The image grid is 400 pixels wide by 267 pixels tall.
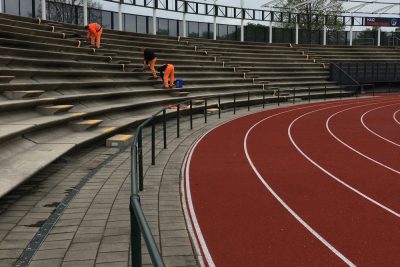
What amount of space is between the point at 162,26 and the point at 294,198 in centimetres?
3794

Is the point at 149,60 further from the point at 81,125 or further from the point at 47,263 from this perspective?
the point at 47,263

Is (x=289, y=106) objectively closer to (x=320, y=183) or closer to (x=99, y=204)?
(x=320, y=183)

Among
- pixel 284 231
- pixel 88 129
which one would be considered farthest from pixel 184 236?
pixel 88 129

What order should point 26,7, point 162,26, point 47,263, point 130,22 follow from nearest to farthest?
point 47,263
point 26,7
point 130,22
point 162,26

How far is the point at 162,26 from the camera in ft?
142

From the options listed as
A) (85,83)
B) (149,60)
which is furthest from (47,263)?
(149,60)

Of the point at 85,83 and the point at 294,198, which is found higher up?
the point at 85,83

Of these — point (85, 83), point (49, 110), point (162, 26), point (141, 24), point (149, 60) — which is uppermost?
point (162, 26)

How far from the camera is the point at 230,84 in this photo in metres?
27.4

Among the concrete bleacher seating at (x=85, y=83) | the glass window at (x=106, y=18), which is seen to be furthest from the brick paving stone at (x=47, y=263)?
the glass window at (x=106, y=18)

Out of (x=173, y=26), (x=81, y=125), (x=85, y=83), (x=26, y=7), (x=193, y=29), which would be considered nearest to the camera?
(x=81, y=125)

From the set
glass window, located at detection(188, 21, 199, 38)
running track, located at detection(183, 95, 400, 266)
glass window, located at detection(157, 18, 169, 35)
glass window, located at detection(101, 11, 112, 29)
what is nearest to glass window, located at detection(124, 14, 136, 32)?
glass window, located at detection(101, 11, 112, 29)

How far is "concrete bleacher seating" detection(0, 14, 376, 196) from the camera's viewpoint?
30.0ft

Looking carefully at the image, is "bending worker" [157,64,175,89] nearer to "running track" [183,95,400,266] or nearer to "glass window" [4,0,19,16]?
"running track" [183,95,400,266]
